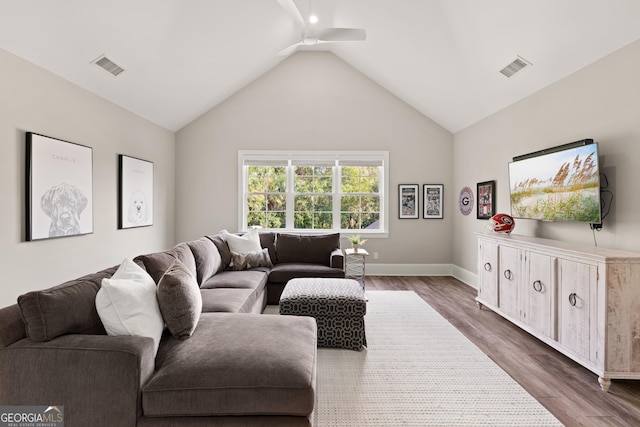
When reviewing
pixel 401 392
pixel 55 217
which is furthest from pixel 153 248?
pixel 401 392

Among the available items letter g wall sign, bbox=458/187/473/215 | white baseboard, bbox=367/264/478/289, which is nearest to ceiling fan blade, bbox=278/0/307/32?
letter g wall sign, bbox=458/187/473/215

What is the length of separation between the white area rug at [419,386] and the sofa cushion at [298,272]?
108 cm

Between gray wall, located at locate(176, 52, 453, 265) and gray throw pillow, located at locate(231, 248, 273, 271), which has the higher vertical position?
gray wall, located at locate(176, 52, 453, 265)

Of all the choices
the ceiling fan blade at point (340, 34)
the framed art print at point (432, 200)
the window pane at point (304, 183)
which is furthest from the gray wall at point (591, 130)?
the window pane at point (304, 183)

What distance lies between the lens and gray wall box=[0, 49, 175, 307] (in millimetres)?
2713

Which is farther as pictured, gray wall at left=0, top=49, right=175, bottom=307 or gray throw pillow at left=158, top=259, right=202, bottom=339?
gray wall at left=0, top=49, right=175, bottom=307

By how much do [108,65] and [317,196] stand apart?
3648 mm

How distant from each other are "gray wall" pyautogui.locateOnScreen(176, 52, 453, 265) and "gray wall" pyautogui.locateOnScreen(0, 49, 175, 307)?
37.7 inches

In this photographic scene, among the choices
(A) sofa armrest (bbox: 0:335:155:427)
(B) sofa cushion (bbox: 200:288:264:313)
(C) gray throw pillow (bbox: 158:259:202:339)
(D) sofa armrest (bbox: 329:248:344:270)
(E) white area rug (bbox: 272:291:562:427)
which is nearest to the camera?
(A) sofa armrest (bbox: 0:335:155:427)

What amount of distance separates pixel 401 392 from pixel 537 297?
1676 millimetres

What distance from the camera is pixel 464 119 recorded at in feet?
17.5

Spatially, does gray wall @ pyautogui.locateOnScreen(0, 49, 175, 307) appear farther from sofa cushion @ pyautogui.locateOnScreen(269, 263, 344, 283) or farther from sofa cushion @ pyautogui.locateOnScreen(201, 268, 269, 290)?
sofa cushion @ pyautogui.locateOnScreen(269, 263, 344, 283)

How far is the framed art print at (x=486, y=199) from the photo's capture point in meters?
4.72

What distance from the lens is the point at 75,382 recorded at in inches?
56.8
